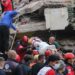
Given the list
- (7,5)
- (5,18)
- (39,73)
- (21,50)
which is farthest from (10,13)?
(39,73)

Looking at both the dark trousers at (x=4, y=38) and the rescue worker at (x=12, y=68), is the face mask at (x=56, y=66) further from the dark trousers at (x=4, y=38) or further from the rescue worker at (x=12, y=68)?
the dark trousers at (x=4, y=38)

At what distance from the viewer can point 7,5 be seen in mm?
19188

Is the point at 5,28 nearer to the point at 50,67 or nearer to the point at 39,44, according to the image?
the point at 39,44

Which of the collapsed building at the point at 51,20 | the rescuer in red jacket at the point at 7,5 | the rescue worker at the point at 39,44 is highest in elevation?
the rescuer in red jacket at the point at 7,5

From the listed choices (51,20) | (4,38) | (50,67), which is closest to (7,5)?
(51,20)

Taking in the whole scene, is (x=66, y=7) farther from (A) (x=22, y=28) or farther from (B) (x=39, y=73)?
(B) (x=39, y=73)

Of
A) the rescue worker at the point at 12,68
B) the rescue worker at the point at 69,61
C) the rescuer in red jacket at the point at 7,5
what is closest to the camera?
the rescue worker at the point at 12,68

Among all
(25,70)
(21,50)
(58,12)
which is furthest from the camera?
(58,12)

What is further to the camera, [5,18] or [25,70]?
[5,18]

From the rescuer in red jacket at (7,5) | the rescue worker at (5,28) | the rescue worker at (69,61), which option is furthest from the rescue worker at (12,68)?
the rescuer in red jacket at (7,5)

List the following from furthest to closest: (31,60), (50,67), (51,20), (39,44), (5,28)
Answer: (51,20) → (5,28) → (39,44) → (31,60) → (50,67)

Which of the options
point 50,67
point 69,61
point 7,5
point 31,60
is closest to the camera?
point 50,67

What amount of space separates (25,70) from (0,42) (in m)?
4.99

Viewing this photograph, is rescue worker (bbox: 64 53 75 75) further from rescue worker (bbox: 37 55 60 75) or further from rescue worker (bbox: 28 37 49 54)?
rescue worker (bbox: 28 37 49 54)
